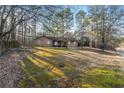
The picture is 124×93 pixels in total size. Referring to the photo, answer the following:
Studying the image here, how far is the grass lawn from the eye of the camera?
4.90 meters

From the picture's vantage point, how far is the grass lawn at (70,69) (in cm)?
490

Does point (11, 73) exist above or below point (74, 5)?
below

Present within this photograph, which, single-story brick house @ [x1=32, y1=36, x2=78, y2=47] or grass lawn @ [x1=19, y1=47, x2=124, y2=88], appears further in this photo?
single-story brick house @ [x1=32, y1=36, x2=78, y2=47]

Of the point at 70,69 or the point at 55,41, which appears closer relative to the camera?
the point at 70,69

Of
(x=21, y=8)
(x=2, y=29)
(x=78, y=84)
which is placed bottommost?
(x=78, y=84)

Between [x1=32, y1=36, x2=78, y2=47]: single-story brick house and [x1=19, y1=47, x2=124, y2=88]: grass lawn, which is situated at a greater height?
[x1=32, y1=36, x2=78, y2=47]: single-story brick house

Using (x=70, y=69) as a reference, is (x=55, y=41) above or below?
above

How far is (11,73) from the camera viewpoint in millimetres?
4980

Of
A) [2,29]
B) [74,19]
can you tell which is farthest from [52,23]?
[2,29]

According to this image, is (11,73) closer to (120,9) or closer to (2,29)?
(2,29)

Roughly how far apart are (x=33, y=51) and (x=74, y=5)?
0.95m

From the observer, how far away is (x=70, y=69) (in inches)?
196

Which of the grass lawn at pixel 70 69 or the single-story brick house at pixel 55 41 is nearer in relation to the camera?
the grass lawn at pixel 70 69

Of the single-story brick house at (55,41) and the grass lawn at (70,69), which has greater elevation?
the single-story brick house at (55,41)
